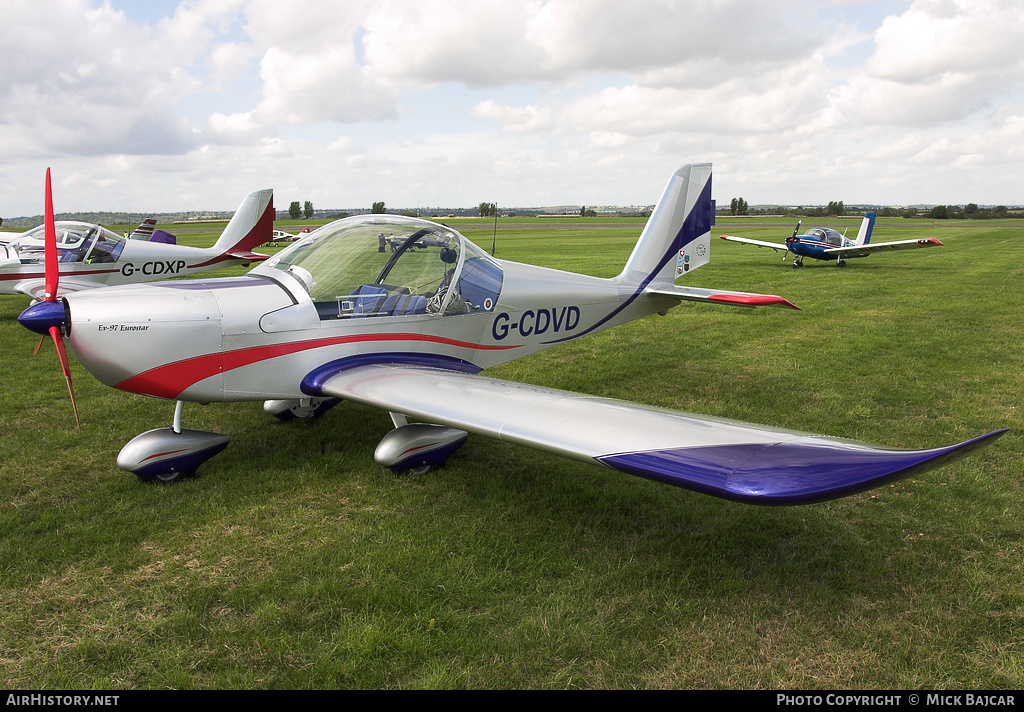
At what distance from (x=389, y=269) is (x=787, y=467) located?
3.54 metres

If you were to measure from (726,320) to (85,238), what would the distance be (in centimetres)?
1242

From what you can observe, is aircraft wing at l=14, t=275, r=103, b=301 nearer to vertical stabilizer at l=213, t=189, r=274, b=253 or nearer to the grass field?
vertical stabilizer at l=213, t=189, r=274, b=253

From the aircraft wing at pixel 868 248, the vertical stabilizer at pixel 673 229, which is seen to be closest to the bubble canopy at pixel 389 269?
the vertical stabilizer at pixel 673 229

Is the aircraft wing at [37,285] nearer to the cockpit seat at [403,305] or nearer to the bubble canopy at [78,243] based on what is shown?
the bubble canopy at [78,243]

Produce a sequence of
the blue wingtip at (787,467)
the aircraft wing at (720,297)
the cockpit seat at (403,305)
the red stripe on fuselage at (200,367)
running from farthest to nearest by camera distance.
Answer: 1. the aircraft wing at (720,297)
2. the cockpit seat at (403,305)
3. the red stripe on fuselage at (200,367)
4. the blue wingtip at (787,467)

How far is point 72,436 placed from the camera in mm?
5258

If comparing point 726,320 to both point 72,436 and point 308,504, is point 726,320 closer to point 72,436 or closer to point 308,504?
point 308,504

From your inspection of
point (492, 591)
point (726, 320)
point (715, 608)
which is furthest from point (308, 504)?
point (726, 320)

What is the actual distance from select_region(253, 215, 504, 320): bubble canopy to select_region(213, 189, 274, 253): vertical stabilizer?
34.8ft

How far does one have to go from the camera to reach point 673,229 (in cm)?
720

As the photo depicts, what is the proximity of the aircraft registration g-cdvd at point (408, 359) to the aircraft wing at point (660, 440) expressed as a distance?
0.03 ft

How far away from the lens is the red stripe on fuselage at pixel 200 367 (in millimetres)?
4070

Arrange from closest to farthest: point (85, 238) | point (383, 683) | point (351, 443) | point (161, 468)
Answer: point (383, 683)
point (161, 468)
point (351, 443)
point (85, 238)

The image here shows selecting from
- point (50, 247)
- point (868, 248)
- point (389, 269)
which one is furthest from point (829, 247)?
point (50, 247)
